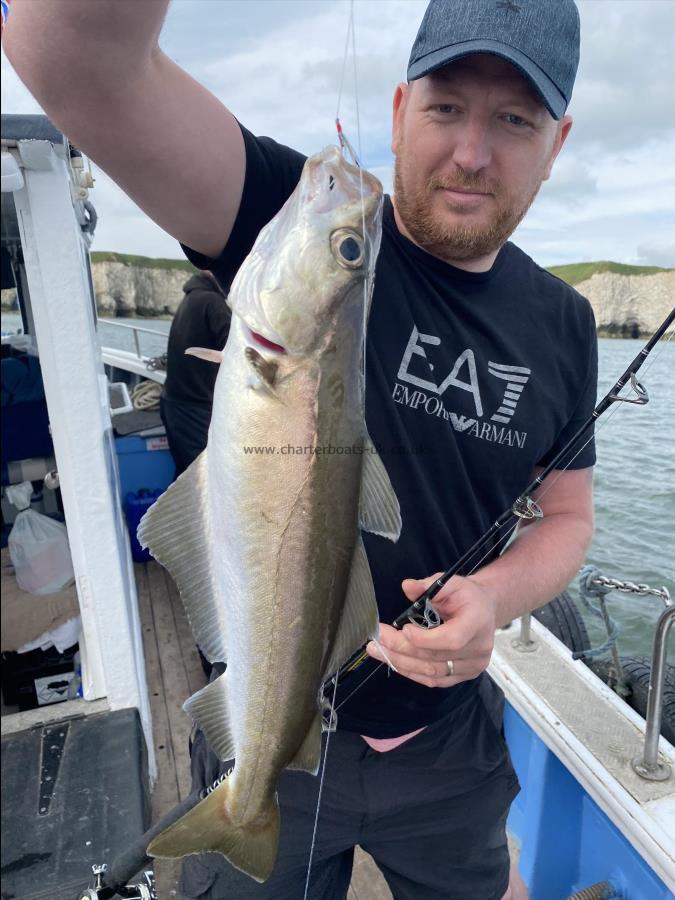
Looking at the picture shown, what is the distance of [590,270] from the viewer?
225cm

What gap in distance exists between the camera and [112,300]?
1285cm

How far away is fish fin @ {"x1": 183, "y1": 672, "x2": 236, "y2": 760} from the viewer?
1566mm

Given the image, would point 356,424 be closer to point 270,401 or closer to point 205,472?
point 270,401

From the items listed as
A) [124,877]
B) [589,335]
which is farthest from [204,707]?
[589,335]

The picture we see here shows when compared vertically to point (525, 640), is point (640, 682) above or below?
below

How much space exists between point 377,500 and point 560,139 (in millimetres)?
1330

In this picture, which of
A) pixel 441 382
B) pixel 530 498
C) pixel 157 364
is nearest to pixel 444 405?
pixel 441 382

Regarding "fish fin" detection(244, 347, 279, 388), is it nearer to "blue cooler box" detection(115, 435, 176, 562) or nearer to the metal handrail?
the metal handrail

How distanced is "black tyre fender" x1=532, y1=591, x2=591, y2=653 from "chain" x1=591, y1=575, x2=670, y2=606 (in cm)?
111

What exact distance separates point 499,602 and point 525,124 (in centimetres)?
131

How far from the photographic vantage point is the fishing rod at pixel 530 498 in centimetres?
177

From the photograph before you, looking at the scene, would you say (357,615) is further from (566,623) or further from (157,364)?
(157,364)

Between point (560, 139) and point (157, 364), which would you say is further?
point (157, 364)

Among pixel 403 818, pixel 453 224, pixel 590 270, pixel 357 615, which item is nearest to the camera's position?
pixel 357 615
